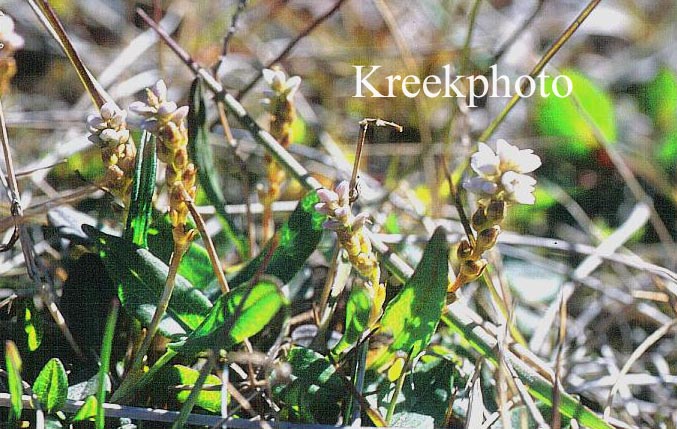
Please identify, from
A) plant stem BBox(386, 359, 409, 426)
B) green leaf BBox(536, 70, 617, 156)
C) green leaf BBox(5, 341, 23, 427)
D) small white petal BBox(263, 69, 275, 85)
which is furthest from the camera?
green leaf BBox(536, 70, 617, 156)

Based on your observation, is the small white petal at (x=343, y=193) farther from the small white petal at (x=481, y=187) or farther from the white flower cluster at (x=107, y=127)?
the white flower cluster at (x=107, y=127)

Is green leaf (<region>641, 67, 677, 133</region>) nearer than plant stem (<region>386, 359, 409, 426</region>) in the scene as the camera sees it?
No

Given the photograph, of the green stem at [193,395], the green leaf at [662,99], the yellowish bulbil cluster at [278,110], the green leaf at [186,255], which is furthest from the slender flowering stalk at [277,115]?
the green leaf at [662,99]

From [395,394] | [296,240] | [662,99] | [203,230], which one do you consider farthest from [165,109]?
[662,99]

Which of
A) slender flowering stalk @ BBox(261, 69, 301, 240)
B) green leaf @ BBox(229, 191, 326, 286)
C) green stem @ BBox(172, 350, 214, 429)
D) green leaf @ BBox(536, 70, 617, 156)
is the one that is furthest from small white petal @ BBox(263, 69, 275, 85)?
green leaf @ BBox(536, 70, 617, 156)

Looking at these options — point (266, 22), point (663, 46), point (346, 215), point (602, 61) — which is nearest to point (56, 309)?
point (346, 215)

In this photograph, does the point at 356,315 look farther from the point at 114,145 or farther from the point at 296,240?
the point at 114,145

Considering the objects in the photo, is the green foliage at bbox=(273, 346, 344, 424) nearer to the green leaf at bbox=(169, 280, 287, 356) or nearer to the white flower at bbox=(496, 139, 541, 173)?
the green leaf at bbox=(169, 280, 287, 356)
